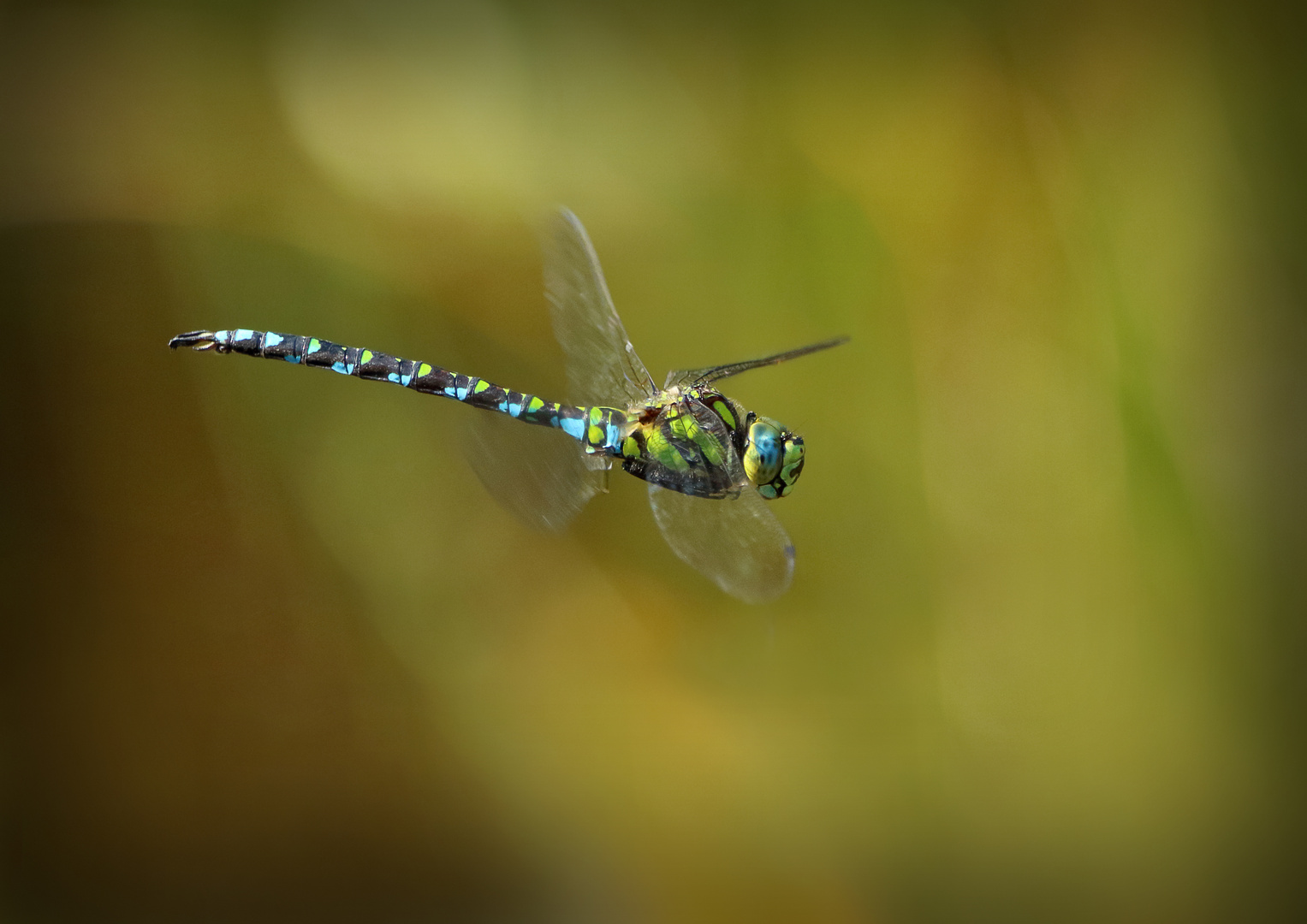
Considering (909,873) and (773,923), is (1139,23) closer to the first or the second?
(909,873)

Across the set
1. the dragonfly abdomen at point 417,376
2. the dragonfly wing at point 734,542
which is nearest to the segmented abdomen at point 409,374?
the dragonfly abdomen at point 417,376

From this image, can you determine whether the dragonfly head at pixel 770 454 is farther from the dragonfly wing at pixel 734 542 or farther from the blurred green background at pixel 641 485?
the blurred green background at pixel 641 485

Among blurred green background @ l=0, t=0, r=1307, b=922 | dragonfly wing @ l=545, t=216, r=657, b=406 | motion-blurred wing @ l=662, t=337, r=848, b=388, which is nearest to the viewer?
motion-blurred wing @ l=662, t=337, r=848, b=388

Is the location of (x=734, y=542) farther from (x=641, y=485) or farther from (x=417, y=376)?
(x=641, y=485)

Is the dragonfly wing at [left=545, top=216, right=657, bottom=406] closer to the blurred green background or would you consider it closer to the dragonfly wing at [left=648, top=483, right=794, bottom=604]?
the dragonfly wing at [left=648, top=483, right=794, bottom=604]

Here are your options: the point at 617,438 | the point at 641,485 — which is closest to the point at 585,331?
the point at 617,438

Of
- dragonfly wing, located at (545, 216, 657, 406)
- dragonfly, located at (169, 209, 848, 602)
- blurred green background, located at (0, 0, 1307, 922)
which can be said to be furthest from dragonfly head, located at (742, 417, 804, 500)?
blurred green background, located at (0, 0, 1307, 922)

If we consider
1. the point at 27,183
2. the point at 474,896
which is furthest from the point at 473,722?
the point at 27,183
